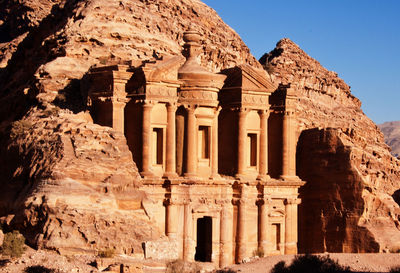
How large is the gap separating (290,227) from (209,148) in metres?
6.21

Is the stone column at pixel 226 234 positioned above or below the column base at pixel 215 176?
below

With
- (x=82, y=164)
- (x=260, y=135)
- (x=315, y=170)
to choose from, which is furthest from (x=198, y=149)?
(x=82, y=164)

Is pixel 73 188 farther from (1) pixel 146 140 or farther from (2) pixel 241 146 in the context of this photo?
(2) pixel 241 146

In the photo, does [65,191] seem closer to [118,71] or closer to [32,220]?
[32,220]

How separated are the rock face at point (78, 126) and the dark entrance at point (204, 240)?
26.8 ft

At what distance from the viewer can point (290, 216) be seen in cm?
5247

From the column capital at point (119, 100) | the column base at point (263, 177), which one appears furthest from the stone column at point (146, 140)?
the column base at point (263, 177)

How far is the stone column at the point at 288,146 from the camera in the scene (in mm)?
52906

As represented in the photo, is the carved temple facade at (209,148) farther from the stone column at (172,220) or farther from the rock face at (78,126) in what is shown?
the rock face at (78,126)

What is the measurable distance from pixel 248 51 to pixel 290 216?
16.0m

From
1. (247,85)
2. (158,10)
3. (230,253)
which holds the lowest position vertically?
(230,253)

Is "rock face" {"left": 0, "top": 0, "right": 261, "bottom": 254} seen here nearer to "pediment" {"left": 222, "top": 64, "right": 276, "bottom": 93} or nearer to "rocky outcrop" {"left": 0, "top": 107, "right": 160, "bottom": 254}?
"rocky outcrop" {"left": 0, "top": 107, "right": 160, "bottom": 254}

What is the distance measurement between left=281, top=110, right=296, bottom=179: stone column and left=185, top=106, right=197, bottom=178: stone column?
571 cm

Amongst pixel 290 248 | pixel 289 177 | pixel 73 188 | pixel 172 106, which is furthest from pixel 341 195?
pixel 73 188
